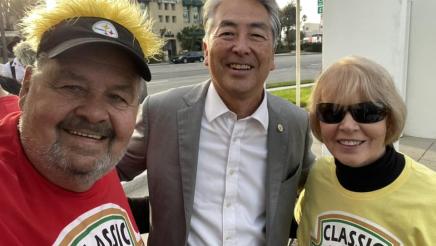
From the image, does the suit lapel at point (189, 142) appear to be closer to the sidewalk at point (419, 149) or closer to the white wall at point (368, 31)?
the white wall at point (368, 31)

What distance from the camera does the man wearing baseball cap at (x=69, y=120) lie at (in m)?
1.38

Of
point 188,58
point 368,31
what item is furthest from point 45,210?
point 188,58

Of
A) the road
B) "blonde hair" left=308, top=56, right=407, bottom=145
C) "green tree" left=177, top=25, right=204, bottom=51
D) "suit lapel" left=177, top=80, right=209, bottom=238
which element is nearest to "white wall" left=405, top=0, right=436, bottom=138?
the road

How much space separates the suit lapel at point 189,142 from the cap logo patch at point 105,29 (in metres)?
0.76

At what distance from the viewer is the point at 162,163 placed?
215 centimetres

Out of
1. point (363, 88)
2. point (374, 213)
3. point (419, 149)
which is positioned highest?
point (363, 88)

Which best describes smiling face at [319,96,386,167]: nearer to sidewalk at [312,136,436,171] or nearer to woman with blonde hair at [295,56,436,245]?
woman with blonde hair at [295,56,436,245]

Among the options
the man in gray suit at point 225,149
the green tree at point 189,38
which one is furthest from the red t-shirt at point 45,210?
the green tree at point 189,38

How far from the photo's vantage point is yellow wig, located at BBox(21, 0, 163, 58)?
1.47 metres

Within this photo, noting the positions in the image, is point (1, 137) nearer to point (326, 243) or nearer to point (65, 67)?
point (65, 67)

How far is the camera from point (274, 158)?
86.4 inches

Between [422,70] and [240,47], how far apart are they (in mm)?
6952

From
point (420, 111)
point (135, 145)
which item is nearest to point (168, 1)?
point (420, 111)

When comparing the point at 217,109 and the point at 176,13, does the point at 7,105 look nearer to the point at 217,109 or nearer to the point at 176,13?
the point at 217,109
